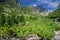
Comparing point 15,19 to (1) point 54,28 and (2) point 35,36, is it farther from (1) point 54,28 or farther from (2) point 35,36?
(1) point 54,28

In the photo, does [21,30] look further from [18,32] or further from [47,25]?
[47,25]

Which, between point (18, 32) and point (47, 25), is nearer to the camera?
point (18, 32)

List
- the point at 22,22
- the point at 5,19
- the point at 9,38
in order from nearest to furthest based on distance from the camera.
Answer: the point at 9,38 → the point at 5,19 → the point at 22,22

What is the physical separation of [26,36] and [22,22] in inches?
77.7

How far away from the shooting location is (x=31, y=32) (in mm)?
12922

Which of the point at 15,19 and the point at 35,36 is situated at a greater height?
the point at 15,19

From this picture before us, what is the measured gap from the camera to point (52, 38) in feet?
45.1

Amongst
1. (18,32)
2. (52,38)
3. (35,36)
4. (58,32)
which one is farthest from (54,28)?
(18,32)

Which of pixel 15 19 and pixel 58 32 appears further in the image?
pixel 58 32

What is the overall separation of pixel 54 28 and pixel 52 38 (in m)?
1.38

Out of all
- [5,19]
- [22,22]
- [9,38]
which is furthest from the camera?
[22,22]

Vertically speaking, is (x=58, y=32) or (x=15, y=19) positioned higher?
(x=15, y=19)

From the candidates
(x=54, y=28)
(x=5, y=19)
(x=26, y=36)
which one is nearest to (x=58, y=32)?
(x=54, y=28)

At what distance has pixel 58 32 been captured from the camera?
14.7 metres
